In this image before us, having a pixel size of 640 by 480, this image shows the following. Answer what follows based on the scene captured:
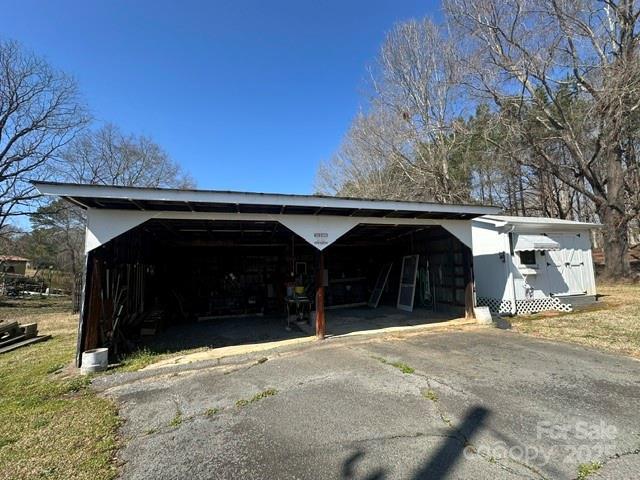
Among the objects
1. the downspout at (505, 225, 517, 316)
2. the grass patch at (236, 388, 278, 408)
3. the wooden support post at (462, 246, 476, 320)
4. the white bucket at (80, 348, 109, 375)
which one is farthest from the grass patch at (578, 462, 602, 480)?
the downspout at (505, 225, 517, 316)

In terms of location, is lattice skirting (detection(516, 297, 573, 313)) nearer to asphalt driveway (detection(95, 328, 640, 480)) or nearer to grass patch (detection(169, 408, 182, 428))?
asphalt driveway (detection(95, 328, 640, 480))

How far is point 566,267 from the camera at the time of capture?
10547 mm

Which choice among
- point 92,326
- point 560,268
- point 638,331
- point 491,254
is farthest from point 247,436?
point 560,268

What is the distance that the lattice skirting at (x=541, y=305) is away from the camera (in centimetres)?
952

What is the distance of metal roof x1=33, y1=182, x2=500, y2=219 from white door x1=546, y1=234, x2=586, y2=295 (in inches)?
170

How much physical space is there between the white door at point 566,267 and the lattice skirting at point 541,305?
1.41ft

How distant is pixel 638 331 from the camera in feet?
21.4

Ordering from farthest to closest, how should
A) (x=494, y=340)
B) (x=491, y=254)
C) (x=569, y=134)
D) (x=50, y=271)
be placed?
(x=50, y=271) → (x=569, y=134) → (x=491, y=254) → (x=494, y=340)

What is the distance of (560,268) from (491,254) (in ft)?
7.86

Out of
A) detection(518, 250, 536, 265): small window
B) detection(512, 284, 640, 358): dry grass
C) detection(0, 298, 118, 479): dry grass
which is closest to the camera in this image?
detection(0, 298, 118, 479): dry grass

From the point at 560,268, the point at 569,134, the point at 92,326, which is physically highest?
the point at 569,134

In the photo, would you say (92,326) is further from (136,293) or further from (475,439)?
(475,439)

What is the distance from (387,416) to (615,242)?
1597 cm

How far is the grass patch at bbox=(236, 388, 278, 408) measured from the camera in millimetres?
3817
